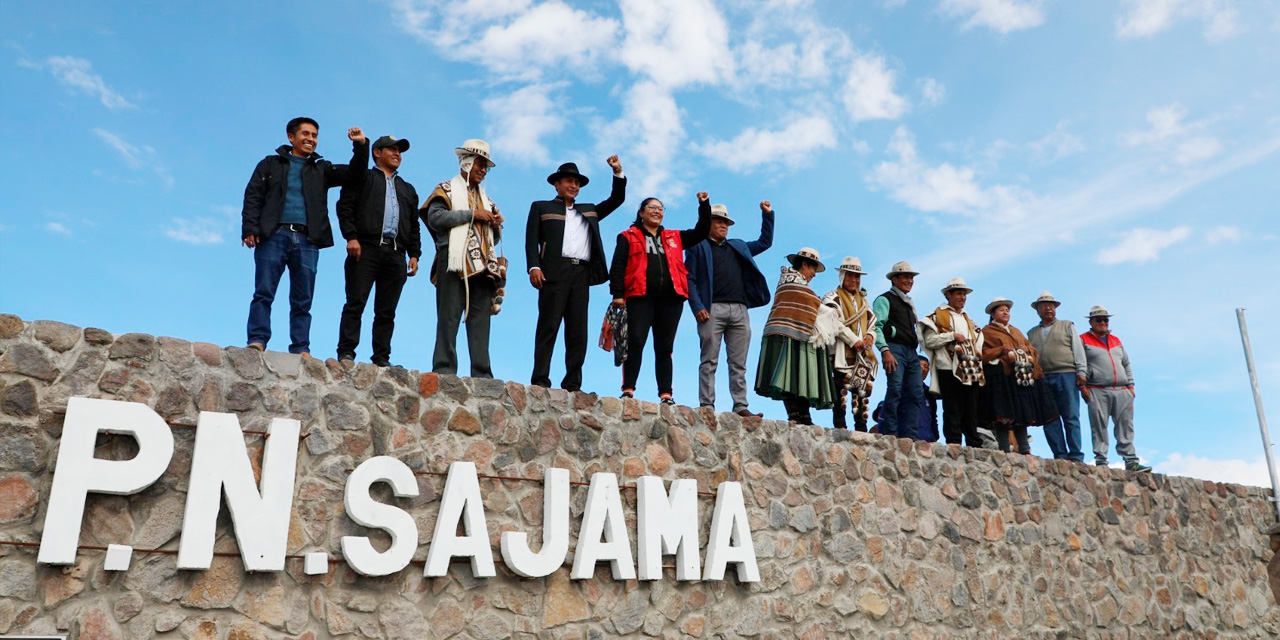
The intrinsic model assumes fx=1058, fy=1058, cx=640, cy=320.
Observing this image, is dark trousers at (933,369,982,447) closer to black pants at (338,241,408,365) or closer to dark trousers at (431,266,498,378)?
dark trousers at (431,266,498,378)

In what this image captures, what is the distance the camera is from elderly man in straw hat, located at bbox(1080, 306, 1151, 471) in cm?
1023

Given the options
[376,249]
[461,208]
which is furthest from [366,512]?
[461,208]

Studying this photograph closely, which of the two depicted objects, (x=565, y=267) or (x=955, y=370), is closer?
(x=565, y=267)

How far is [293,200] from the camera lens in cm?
594

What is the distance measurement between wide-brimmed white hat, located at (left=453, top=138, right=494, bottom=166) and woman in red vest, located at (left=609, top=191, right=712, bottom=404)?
3.52 feet

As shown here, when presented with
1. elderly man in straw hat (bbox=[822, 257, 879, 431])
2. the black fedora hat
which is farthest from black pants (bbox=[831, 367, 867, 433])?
the black fedora hat

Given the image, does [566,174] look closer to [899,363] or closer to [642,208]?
[642,208]

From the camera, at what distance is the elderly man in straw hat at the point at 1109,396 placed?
10234 mm

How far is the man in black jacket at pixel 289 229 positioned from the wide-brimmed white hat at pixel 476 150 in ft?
2.39

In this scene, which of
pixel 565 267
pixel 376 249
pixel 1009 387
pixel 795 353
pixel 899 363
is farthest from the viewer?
pixel 1009 387

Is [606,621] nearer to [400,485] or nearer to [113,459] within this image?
[400,485]

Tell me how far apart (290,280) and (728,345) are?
3.02 metres

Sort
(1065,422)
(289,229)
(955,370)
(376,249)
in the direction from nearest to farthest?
(289,229)
(376,249)
(955,370)
(1065,422)

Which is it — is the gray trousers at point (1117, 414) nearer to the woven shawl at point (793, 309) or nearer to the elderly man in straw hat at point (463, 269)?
the woven shawl at point (793, 309)
